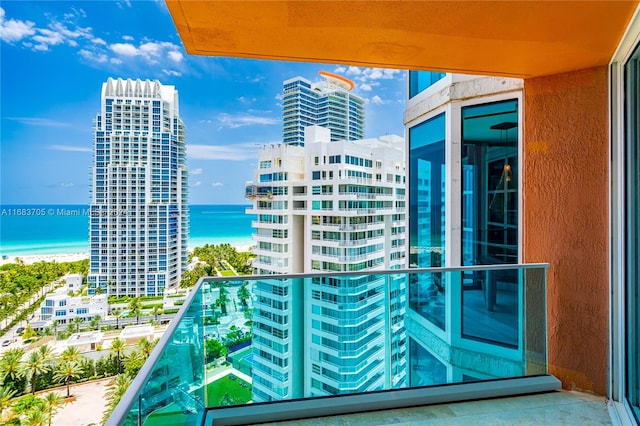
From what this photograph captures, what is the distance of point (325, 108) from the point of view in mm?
22156

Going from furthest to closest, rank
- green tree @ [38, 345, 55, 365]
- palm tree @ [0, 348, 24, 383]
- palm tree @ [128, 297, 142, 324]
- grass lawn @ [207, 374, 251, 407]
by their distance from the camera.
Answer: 1. palm tree @ [128, 297, 142, 324]
2. green tree @ [38, 345, 55, 365]
3. palm tree @ [0, 348, 24, 383]
4. grass lawn @ [207, 374, 251, 407]

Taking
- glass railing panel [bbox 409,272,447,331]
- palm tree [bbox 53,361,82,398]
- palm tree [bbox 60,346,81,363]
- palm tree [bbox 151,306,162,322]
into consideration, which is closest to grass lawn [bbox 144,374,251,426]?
glass railing panel [bbox 409,272,447,331]

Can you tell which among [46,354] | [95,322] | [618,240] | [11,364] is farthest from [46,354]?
[618,240]

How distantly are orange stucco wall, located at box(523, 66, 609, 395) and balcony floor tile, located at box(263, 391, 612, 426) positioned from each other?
0.74ft

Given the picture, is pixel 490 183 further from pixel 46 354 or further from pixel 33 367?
pixel 33 367

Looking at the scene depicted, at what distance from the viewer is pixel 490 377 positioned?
295 centimetres

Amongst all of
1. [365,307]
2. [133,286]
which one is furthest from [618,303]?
[133,286]

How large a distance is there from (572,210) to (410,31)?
1917 mm

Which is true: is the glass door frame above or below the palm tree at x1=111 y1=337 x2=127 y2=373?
above

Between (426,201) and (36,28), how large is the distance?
36533 millimetres

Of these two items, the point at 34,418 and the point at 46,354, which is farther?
the point at 46,354

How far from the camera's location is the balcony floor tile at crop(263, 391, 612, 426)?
249cm

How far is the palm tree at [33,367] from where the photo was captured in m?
15.8

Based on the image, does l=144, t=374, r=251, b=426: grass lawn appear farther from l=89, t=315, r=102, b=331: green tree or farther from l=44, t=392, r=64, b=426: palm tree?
l=89, t=315, r=102, b=331: green tree
